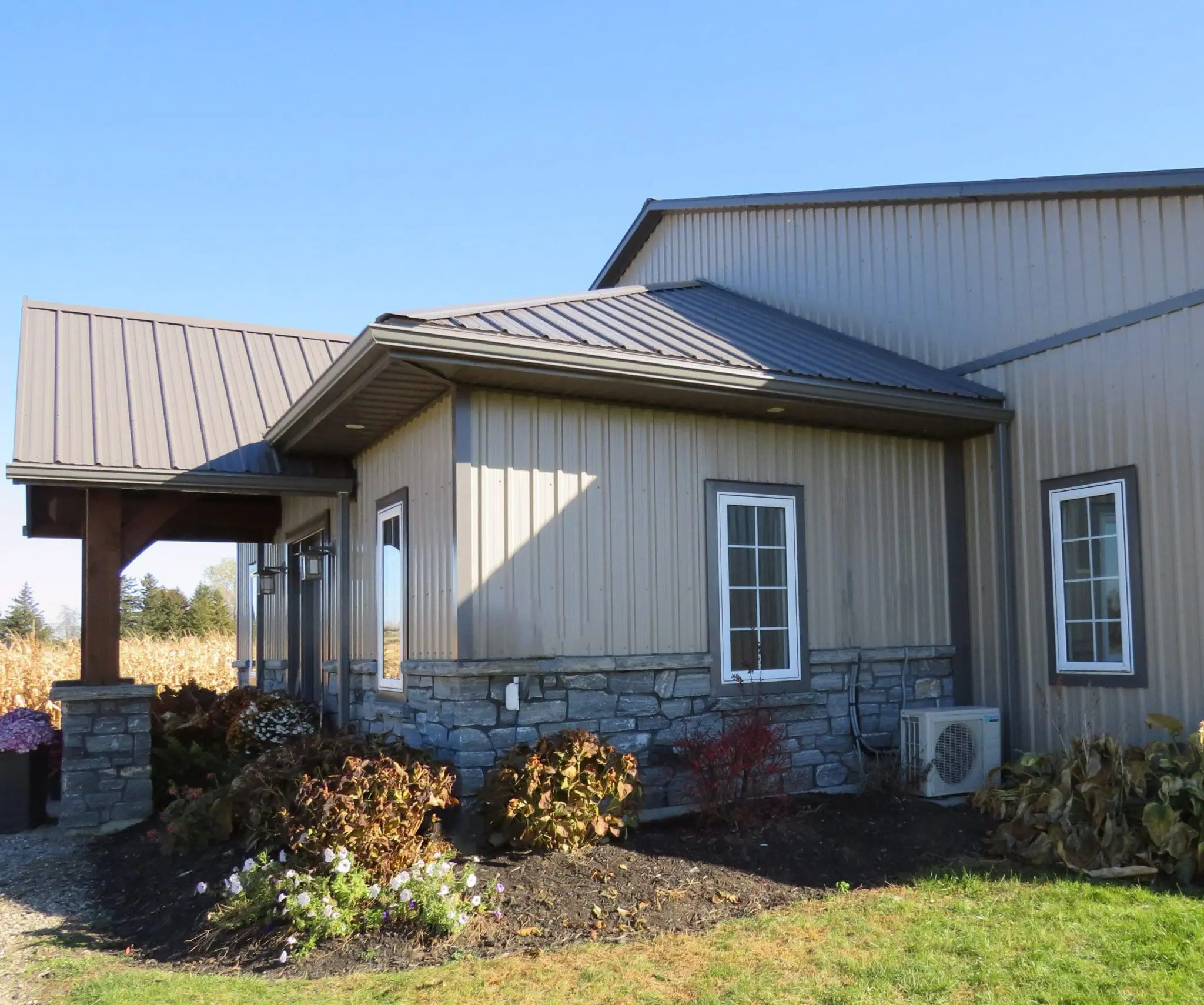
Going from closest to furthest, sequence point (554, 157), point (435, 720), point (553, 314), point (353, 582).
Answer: point (435, 720)
point (553, 314)
point (353, 582)
point (554, 157)

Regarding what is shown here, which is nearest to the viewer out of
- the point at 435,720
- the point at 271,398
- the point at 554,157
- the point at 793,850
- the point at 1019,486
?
the point at 793,850

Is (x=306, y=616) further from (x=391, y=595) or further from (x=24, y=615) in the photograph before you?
(x=24, y=615)

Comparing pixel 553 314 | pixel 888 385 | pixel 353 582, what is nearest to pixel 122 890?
pixel 353 582

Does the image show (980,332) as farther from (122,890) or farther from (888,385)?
(122,890)

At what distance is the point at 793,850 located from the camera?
6375mm

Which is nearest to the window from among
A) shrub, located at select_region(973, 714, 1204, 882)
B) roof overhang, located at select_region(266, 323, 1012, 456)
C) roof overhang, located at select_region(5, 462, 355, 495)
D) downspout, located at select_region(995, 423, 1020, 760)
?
roof overhang, located at select_region(266, 323, 1012, 456)

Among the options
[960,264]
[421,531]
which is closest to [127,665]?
[421,531]

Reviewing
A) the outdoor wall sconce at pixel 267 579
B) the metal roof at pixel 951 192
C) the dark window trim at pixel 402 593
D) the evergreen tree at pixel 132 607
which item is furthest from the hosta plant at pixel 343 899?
the evergreen tree at pixel 132 607

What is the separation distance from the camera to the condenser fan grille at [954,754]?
305 inches

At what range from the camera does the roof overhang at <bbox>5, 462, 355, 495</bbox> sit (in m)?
8.16

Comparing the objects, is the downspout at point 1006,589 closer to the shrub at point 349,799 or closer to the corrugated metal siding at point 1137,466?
the corrugated metal siding at point 1137,466

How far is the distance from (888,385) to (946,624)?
213cm

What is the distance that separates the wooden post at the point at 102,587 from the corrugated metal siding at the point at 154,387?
441 millimetres

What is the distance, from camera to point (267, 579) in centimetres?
1266
